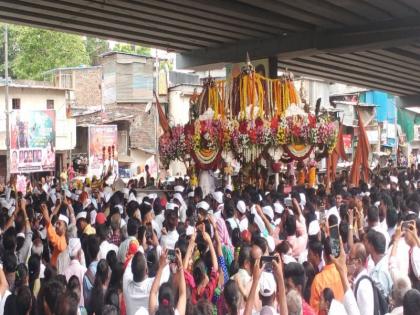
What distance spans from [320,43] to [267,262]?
14.1 m

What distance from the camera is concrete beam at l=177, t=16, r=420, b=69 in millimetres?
16750

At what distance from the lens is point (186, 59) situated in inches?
832

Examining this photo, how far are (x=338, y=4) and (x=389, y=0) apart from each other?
114 centimetres

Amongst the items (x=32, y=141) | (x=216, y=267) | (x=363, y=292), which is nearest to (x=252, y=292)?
(x=363, y=292)

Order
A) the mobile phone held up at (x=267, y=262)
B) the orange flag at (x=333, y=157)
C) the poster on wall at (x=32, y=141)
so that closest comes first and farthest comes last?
the mobile phone held up at (x=267, y=262) < the orange flag at (x=333, y=157) < the poster on wall at (x=32, y=141)

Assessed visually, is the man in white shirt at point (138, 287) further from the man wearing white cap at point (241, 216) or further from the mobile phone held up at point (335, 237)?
the man wearing white cap at point (241, 216)

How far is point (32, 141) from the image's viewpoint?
Answer: 81.6 feet

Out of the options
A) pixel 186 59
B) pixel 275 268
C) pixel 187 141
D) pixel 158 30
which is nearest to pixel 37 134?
pixel 186 59

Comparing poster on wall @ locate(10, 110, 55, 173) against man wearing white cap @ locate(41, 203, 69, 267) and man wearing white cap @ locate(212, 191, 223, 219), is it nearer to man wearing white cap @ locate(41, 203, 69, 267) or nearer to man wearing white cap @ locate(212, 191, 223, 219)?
man wearing white cap @ locate(212, 191, 223, 219)

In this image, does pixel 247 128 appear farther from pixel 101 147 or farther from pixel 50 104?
pixel 50 104

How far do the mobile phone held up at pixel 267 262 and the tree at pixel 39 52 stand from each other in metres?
32.4

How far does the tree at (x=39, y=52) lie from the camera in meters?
35.5

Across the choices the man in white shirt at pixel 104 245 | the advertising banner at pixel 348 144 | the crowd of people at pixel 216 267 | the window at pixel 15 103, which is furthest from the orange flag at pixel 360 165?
the advertising banner at pixel 348 144

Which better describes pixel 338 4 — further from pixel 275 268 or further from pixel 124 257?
pixel 275 268
